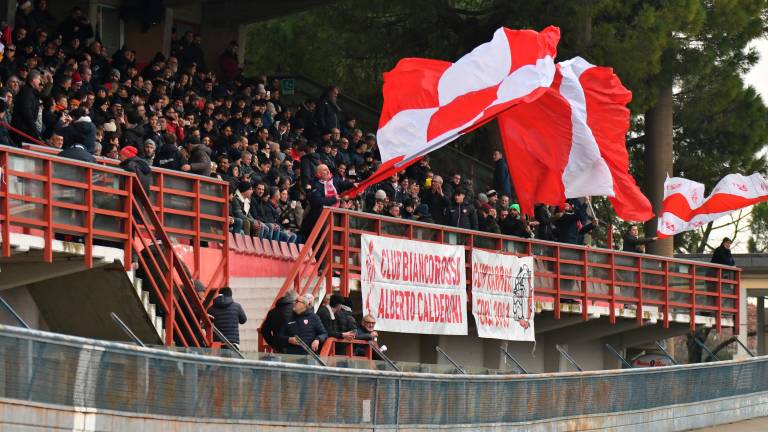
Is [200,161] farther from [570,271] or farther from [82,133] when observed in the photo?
[570,271]

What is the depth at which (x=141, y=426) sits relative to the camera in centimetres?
1329

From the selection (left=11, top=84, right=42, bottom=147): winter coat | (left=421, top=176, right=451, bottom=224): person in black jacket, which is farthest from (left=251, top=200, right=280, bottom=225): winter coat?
(left=421, top=176, right=451, bottom=224): person in black jacket

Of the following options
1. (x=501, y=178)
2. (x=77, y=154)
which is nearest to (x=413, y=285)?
(x=77, y=154)

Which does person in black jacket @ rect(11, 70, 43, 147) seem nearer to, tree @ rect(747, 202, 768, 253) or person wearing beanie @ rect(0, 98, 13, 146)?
person wearing beanie @ rect(0, 98, 13, 146)

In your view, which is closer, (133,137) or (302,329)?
(302,329)

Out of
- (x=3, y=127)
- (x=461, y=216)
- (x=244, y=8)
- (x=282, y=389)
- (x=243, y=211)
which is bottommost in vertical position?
(x=282, y=389)

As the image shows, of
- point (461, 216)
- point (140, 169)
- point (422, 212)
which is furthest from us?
point (422, 212)

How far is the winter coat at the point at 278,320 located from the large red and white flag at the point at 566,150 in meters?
7.87

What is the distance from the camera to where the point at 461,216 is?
26562 mm

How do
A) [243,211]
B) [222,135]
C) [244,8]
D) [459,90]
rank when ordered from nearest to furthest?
1. [243,211]
2. [459,90]
3. [222,135]
4. [244,8]

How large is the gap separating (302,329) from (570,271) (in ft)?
34.5

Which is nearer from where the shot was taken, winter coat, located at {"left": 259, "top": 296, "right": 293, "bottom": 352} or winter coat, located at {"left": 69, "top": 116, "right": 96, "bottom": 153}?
winter coat, located at {"left": 69, "top": 116, "right": 96, "bottom": 153}

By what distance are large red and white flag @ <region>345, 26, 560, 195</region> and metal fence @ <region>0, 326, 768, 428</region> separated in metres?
4.18

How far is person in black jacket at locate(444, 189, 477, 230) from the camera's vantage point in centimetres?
2653
